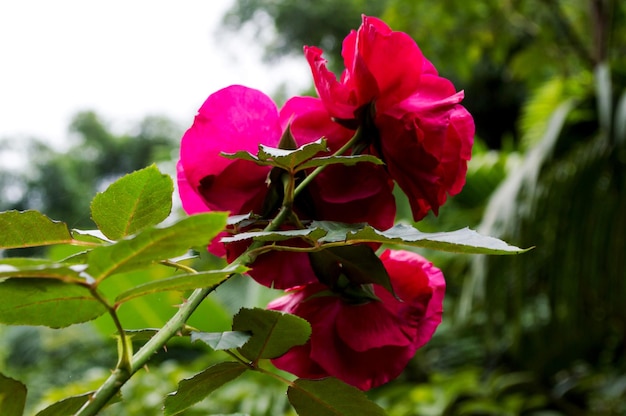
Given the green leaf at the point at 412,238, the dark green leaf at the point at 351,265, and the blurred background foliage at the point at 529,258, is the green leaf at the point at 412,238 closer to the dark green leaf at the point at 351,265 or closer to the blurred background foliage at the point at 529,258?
the dark green leaf at the point at 351,265

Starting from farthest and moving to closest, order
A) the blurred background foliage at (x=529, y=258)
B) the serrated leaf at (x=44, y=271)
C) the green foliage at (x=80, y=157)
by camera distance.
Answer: the green foliage at (x=80, y=157) < the blurred background foliage at (x=529, y=258) < the serrated leaf at (x=44, y=271)

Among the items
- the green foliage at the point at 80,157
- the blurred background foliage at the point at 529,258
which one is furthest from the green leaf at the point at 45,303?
the green foliage at the point at 80,157

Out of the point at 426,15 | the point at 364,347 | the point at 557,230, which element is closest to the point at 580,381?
the point at 557,230

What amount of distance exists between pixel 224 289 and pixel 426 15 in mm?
1526

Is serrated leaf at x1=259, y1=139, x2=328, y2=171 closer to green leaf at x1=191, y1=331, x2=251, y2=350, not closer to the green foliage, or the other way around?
green leaf at x1=191, y1=331, x2=251, y2=350

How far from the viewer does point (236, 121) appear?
0.20 meters

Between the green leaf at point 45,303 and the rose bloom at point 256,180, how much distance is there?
51mm

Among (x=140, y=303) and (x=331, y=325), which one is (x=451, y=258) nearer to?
(x=140, y=303)

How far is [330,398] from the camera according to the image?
0.17m

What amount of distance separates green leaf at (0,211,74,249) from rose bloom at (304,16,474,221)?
9 centimetres

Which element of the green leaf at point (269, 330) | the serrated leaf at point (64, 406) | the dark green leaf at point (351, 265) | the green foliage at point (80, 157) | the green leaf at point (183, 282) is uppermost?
the green leaf at point (183, 282)

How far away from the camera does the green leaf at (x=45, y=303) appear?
14cm

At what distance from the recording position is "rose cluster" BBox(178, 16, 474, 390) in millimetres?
195

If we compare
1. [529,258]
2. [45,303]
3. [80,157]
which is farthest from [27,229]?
[80,157]
